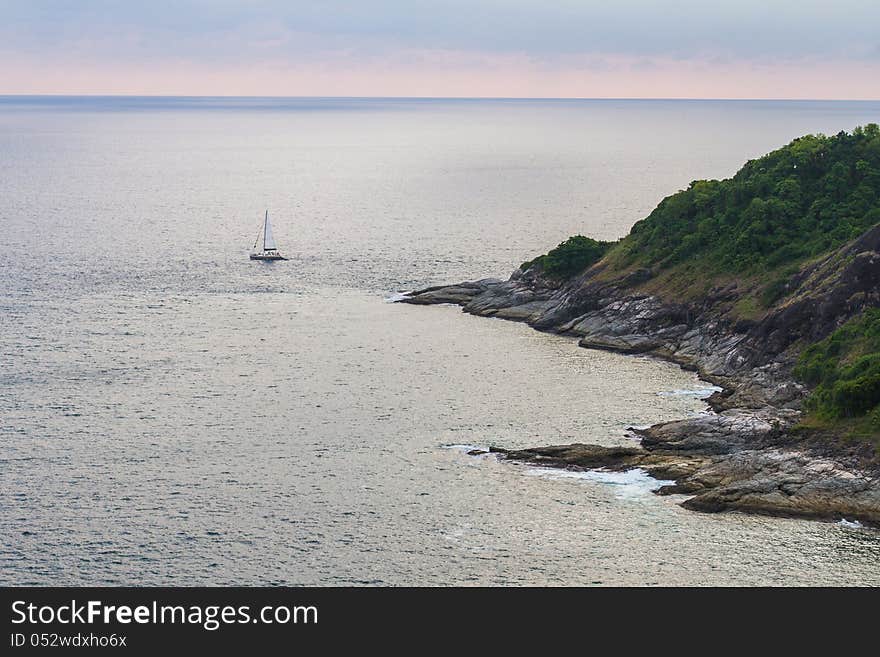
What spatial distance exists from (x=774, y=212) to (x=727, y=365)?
31820 mm

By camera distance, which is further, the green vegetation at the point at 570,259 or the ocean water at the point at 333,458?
the green vegetation at the point at 570,259

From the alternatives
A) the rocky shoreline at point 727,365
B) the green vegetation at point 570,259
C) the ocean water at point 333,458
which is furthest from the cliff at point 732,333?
the ocean water at point 333,458

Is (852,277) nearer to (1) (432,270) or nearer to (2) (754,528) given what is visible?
(2) (754,528)

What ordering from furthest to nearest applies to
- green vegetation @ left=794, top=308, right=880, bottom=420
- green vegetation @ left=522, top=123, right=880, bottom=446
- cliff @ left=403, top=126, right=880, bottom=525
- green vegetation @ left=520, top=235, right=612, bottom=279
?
green vegetation @ left=520, top=235, right=612, bottom=279
green vegetation @ left=522, top=123, right=880, bottom=446
green vegetation @ left=794, top=308, right=880, bottom=420
cliff @ left=403, top=126, right=880, bottom=525

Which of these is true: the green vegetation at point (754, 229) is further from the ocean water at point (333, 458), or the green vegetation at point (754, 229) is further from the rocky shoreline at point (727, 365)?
the ocean water at point (333, 458)

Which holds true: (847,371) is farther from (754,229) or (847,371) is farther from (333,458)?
(754,229)

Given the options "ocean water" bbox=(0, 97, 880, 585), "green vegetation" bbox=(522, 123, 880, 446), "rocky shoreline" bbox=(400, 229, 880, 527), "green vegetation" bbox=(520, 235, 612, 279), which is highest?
"green vegetation" bbox=(522, 123, 880, 446)

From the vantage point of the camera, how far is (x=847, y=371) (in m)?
103

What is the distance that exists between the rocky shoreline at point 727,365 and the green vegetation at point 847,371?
90.2 inches

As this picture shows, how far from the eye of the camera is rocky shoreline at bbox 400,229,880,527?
89562 millimetres

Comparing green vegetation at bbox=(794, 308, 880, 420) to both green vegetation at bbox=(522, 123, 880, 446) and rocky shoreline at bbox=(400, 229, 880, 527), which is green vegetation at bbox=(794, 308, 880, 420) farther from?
green vegetation at bbox=(522, 123, 880, 446)

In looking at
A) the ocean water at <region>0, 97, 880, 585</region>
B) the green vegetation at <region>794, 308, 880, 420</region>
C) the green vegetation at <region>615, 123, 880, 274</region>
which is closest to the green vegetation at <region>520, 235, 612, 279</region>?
the green vegetation at <region>615, 123, 880, 274</region>

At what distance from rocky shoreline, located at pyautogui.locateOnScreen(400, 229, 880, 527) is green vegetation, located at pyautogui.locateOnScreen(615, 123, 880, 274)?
652cm

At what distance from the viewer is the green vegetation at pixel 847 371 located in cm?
9738
